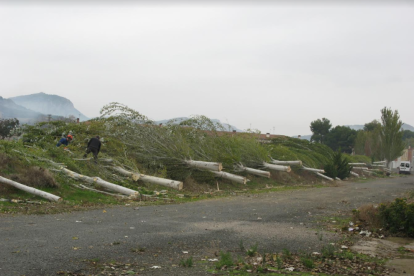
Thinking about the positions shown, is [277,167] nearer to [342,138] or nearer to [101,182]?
[101,182]

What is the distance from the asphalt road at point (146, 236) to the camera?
491cm

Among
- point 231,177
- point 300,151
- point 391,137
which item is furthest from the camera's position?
point 391,137

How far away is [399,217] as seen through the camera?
7.56m

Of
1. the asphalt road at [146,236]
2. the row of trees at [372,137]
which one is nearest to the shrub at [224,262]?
the asphalt road at [146,236]

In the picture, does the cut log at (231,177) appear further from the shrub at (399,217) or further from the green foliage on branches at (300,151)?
the shrub at (399,217)

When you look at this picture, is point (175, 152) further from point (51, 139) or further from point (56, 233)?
point (56, 233)

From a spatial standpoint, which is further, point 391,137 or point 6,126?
point 391,137

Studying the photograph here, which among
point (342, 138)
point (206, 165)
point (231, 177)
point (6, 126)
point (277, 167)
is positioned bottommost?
point (231, 177)

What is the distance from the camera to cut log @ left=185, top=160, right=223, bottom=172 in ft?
52.5

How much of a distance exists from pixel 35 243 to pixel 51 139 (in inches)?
483

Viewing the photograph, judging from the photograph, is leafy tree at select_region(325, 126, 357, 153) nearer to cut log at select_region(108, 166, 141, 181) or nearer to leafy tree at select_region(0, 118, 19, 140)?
leafy tree at select_region(0, 118, 19, 140)

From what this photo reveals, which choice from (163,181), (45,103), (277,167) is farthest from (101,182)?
(45,103)

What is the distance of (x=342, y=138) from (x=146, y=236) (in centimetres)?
6739

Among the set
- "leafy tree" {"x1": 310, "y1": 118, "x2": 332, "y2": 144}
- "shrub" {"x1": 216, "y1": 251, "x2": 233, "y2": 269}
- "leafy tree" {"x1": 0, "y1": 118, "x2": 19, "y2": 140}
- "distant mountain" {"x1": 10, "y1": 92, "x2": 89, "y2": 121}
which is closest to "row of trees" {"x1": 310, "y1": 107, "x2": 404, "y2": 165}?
"leafy tree" {"x1": 310, "y1": 118, "x2": 332, "y2": 144}
